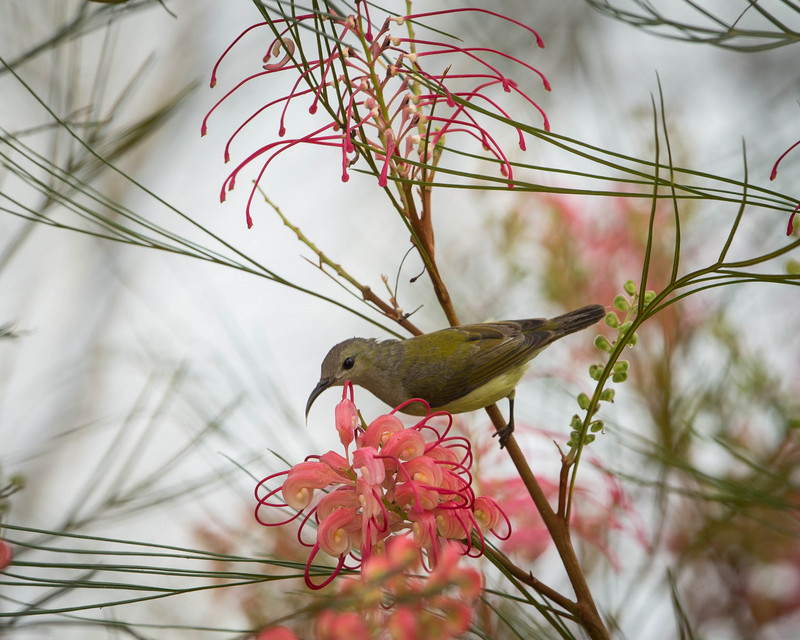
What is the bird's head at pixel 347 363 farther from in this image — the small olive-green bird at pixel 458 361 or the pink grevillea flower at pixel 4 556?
the pink grevillea flower at pixel 4 556

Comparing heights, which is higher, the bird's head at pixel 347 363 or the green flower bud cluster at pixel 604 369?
the bird's head at pixel 347 363

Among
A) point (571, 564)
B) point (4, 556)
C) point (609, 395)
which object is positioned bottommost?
point (571, 564)

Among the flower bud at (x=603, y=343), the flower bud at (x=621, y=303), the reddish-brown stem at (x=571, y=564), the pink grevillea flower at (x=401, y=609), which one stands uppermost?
the flower bud at (x=621, y=303)

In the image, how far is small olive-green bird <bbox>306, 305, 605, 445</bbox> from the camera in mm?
2617

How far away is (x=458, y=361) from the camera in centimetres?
267

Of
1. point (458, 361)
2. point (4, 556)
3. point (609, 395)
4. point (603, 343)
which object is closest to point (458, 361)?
point (458, 361)

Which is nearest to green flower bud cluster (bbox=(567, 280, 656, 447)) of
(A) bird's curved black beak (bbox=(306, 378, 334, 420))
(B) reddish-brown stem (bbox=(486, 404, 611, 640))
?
(B) reddish-brown stem (bbox=(486, 404, 611, 640))

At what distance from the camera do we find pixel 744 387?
7.49ft

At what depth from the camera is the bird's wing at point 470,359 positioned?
2.63 metres

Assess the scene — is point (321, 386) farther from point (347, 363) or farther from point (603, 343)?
point (603, 343)

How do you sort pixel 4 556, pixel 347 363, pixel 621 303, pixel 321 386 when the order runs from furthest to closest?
pixel 347 363 < pixel 321 386 < pixel 621 303 < pixel 4 556

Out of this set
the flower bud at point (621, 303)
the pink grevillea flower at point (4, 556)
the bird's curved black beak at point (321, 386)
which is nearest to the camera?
the pink grevillea flower at point (4, 556)

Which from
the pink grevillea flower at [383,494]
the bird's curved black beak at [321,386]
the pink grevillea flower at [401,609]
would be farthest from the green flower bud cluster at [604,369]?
the bird's curved black beak at [321,386]

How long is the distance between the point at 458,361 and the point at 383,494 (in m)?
1.37
